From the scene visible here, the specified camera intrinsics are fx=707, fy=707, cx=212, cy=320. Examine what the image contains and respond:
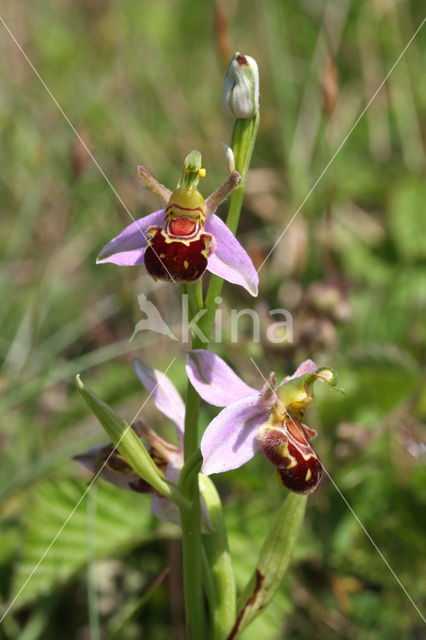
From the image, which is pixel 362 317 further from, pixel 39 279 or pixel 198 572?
pixel 198 572

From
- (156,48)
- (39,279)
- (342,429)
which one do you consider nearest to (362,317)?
(342,429)

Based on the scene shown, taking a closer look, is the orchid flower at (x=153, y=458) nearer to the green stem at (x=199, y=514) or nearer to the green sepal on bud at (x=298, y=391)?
the green stem at (x=199, y=514)

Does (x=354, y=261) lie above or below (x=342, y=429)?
below

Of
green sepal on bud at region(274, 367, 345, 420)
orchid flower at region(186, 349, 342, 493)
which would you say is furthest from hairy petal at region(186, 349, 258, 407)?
green sepal on bud at region(274, 367, 345, 420)

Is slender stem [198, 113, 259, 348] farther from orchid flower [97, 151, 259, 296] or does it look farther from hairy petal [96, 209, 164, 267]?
hairy petal [96, 209, 164, 267]

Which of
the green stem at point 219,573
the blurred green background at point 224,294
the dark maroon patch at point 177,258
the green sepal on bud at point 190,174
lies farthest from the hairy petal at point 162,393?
the blurred green background at point 224,294

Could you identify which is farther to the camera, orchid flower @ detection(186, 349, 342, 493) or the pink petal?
the pink petal
